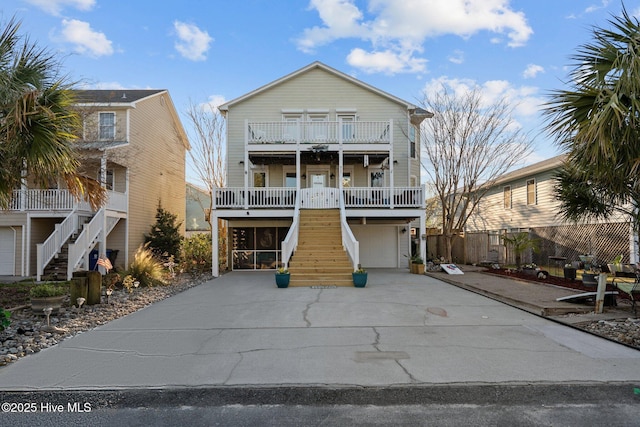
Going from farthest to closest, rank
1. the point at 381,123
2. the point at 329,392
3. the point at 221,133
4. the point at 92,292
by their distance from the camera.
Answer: the point at 221,133 < the point at 381,123 < the point at 92,292 < the point at 329,392

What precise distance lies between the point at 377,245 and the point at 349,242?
586 centimetres

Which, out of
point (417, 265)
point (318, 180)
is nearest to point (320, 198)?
point (318, 180)

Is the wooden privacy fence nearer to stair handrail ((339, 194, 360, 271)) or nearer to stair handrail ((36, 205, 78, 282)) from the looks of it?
stair handrail ((339, 194, 360, 271))

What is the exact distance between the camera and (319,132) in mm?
16578

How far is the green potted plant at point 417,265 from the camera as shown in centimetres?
1542

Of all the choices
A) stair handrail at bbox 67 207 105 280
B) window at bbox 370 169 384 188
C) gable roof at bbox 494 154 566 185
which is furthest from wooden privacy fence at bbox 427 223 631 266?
stair handrail at bbox 67 207 105 280

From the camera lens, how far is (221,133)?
21500 millimetres

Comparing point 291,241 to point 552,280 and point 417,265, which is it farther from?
point 552,280

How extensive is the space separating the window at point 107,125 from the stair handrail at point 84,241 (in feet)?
13.7

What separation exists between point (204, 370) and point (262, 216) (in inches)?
443

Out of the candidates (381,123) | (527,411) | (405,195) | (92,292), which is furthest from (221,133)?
(527,411)

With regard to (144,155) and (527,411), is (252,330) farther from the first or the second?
(144,155)

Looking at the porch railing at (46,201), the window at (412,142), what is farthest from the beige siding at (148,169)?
the window at (412,142)

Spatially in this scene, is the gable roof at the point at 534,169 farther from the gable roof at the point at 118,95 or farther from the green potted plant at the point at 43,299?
the gable roof at the point at 118,95
